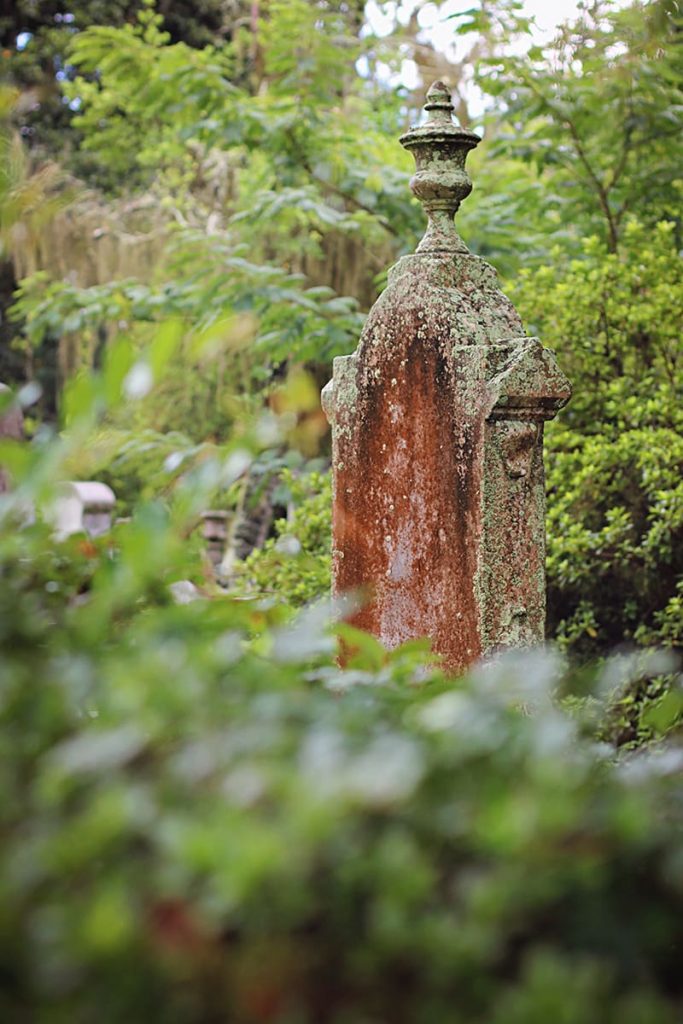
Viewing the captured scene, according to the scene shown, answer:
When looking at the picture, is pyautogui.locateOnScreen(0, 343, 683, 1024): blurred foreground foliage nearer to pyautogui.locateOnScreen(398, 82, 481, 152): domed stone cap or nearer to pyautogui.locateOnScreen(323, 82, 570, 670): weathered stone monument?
pyautogui.locateOnScreen(323, 82, 570, 670): weathered stone monument

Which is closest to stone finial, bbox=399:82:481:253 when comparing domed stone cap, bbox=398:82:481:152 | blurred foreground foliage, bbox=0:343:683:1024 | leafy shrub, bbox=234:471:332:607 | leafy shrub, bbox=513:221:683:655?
domed stone cap, bbox=398:82:481:152

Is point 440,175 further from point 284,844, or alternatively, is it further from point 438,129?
point 284,844

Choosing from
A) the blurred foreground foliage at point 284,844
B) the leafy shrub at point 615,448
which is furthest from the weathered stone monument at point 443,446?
the blurred foreground foliage at point 284,844

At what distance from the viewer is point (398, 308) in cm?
442

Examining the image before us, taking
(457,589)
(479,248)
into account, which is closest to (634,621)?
(457,589)

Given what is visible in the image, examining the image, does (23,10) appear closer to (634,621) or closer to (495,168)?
(495,168)

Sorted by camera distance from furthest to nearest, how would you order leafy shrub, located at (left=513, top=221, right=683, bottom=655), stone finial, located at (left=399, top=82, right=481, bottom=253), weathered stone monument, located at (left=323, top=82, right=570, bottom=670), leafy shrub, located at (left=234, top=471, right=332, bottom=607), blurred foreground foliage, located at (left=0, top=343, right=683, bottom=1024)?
leafy shrub, located at (left=234, top=471, right=332, bottom=607)
leafy shrub, located at (left=513, top=221, right=683, bottom=655)
stone finial, located at (left=399, top=82, right=481, bottom=253)
weathered stone monument, located at (left=323, top=82, right=570, bottom=670)
blurred foreground foliage, located at (left=0, top=343, right=683, bottom=1024)

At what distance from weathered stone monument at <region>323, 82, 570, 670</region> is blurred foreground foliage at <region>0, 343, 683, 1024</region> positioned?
2591 millimetres

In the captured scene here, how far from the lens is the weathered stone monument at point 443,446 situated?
4.02 m

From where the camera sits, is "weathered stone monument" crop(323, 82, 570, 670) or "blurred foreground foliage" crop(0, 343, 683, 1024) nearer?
"blurred foreground foliage" crop(0, 343, 683, 1024)

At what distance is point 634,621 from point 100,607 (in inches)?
205

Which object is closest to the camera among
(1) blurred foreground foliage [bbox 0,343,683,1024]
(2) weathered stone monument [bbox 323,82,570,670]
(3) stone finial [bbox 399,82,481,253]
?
(1) blurred foreground foliage [bbox 0,343,683,1024]

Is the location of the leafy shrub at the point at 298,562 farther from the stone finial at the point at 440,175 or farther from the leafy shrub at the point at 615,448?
the stone finial at the point at 440,175

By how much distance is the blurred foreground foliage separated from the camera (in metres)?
1.00
